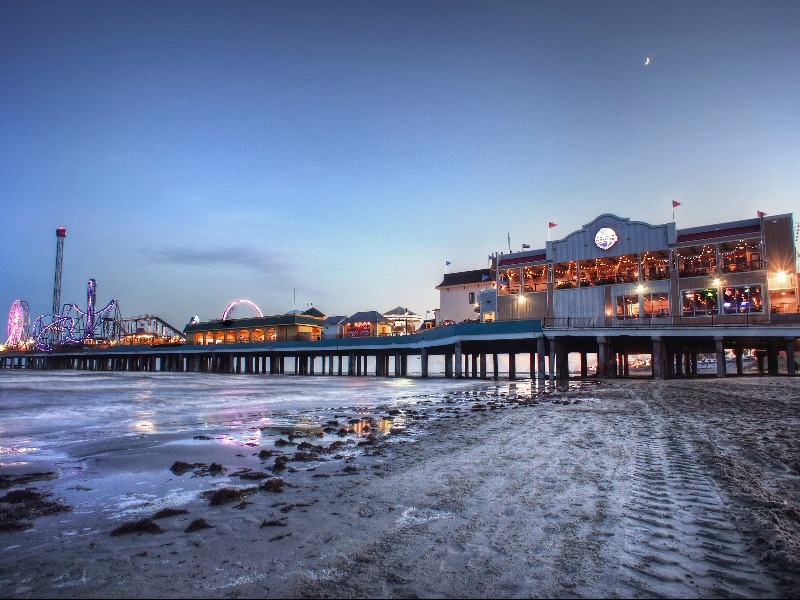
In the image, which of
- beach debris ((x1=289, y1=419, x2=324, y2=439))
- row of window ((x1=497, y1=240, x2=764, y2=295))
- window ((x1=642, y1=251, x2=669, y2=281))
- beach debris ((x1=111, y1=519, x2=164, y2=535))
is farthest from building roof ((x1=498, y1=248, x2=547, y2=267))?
beach debris ((x1=111, y1=519, x2=164, y2=535))

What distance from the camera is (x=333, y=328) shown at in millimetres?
75312

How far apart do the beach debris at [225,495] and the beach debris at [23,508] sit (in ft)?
5.16

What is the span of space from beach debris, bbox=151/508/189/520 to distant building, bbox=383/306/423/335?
6781 centimetres

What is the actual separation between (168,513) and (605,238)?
138ft

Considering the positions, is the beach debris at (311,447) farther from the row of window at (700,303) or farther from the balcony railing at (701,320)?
the row of window at (700,303)

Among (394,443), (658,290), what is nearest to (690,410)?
(394,443)

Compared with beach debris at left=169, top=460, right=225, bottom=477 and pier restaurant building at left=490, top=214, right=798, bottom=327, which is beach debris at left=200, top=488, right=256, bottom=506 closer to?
beach debris at left=169, top=460, right=225, bottom=477

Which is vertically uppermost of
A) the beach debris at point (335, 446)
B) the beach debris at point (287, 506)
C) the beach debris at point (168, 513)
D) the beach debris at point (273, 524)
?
the beach debris at point (273, 524)

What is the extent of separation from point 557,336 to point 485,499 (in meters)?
30.8

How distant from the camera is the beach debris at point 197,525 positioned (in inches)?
187

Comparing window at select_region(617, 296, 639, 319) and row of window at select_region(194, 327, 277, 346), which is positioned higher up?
window at select_region(617, 296, 639, 319)

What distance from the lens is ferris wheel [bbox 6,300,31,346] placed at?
161000 mm

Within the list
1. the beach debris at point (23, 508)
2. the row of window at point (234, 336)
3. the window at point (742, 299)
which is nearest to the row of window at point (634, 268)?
the window at point (742, 299)

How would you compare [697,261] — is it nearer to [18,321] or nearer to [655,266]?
[655,266]
